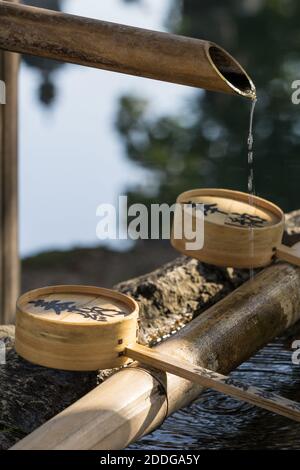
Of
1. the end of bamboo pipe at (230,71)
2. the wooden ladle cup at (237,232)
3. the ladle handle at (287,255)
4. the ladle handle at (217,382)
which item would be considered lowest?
the ladle handle at (217,382)

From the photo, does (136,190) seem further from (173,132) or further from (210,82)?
(210,82)

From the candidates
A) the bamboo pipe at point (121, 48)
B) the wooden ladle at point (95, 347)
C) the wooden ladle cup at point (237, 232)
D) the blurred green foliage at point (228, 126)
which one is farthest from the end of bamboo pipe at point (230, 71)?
the blurred green foliage at point (228, 126)

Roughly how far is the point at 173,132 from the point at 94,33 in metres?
7.16

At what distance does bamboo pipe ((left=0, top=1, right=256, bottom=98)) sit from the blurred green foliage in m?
5.36

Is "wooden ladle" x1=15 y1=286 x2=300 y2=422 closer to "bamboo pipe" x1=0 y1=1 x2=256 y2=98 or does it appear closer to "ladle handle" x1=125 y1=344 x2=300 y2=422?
"ladle handle" x1=125 y1=344 x2=300 y2=422

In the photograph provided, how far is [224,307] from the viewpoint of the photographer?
3.78m

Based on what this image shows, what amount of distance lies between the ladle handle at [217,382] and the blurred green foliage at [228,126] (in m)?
5.22

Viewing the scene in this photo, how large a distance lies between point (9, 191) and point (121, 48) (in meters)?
2.34

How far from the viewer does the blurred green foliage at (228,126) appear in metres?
8.94

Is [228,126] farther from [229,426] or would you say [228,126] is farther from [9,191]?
[229,426]

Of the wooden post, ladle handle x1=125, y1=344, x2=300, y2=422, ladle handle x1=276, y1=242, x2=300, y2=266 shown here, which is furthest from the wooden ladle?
the wooden post

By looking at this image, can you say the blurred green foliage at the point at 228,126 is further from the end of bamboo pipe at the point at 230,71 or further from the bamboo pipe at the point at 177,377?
the end of bamboo pipe at the point at 230,71

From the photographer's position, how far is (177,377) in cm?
327

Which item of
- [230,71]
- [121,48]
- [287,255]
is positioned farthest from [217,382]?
[287,255]
